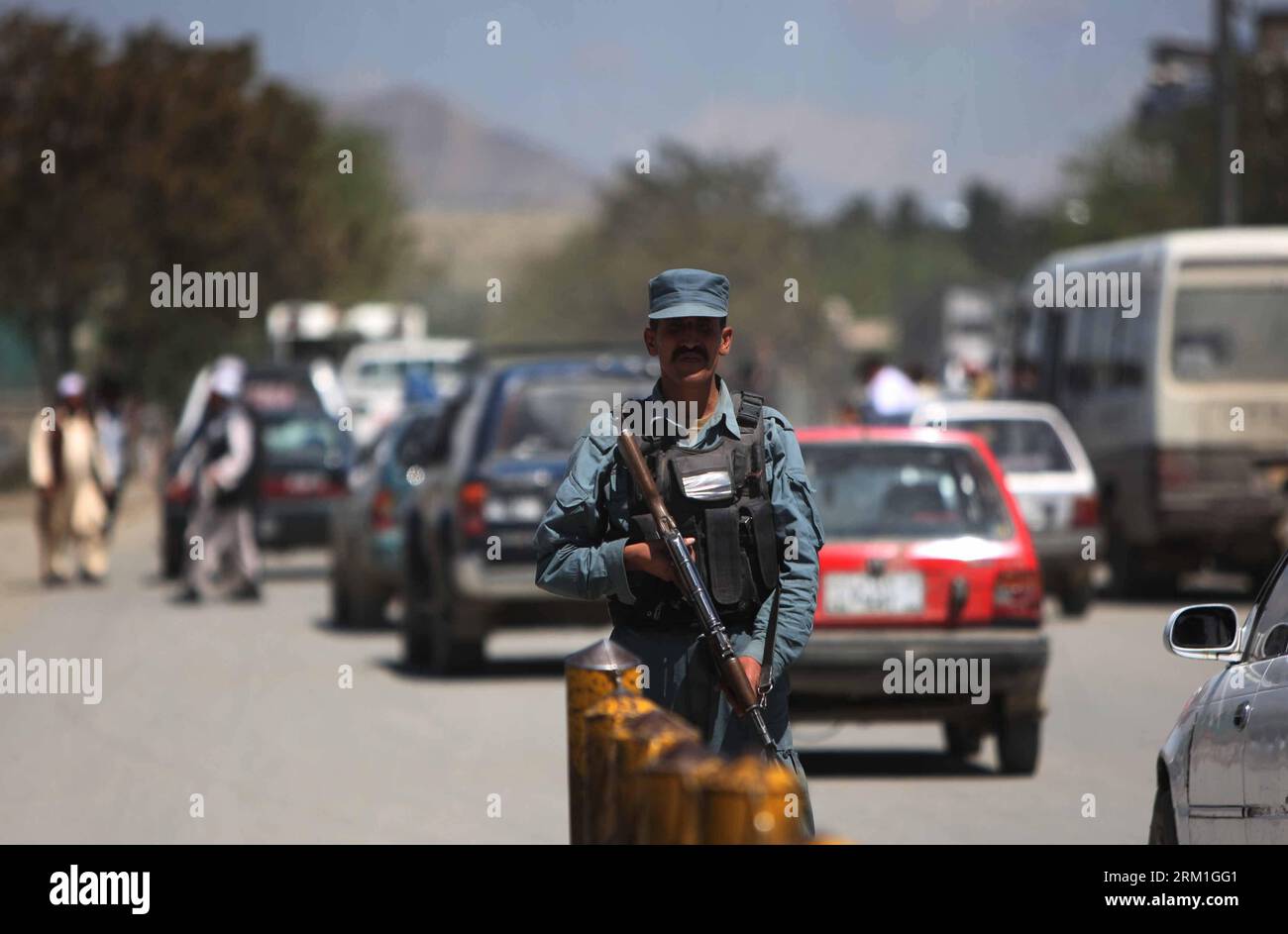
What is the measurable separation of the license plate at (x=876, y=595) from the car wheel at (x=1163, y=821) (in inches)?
188

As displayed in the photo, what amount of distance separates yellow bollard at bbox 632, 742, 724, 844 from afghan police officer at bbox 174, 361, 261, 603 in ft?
60.0

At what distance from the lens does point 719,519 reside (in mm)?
5852

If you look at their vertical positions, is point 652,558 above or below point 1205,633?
above

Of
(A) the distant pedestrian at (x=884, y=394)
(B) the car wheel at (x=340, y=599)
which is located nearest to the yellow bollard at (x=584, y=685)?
(B) the car wheel at (x=340, y=599)

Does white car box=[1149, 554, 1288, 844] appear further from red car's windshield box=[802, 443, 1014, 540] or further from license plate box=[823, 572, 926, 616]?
red car's windshield box=[802, 443, 1014, 540]

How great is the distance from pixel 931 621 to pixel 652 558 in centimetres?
587

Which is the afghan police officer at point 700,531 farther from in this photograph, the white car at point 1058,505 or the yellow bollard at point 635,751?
the white car at point 1058,505

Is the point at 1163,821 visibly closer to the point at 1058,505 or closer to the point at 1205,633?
the point at 1205,633

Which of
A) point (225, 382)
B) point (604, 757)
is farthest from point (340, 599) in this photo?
point (604, 757)

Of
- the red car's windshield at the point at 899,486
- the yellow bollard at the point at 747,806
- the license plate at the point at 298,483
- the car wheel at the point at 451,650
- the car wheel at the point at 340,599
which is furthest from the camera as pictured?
the license plate at the point at 298,483

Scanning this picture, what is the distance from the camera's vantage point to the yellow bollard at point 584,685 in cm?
546

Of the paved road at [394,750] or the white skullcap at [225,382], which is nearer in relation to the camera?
the paved road at [394,750]
